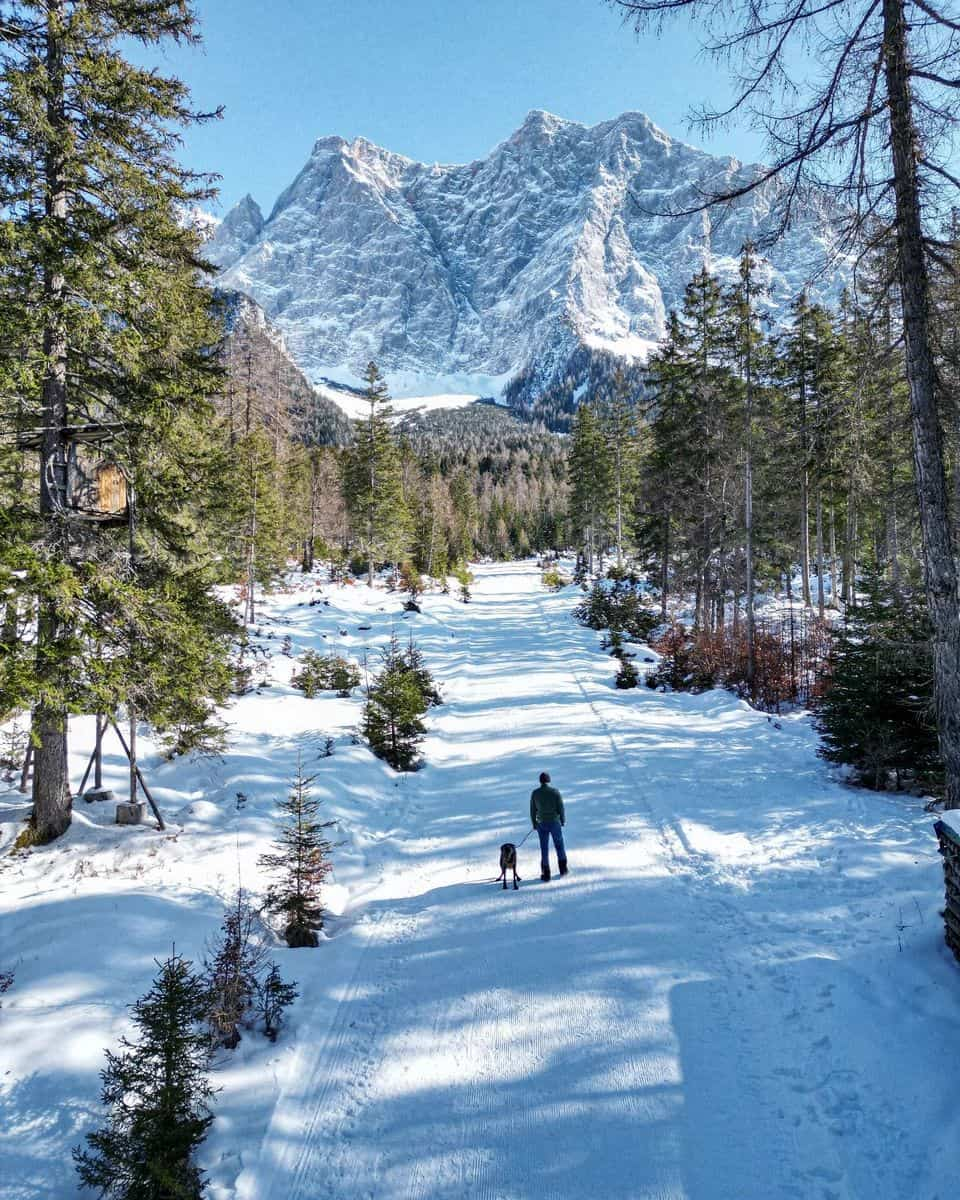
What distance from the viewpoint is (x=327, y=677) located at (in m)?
17.9

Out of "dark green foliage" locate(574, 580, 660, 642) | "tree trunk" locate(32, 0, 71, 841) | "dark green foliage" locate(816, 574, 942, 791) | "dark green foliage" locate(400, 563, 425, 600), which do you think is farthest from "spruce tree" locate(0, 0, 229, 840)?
"dark green foliage" locate(400, 563, 425, 600)

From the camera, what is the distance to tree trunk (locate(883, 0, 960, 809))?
5.95 m

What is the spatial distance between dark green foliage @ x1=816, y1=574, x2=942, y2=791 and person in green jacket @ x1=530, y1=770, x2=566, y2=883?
580 cm

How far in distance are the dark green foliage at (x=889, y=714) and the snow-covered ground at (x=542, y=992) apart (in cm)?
71

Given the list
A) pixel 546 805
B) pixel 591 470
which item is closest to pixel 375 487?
pixel 591 470

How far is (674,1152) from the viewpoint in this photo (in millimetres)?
4020

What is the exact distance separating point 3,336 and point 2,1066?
7472mm

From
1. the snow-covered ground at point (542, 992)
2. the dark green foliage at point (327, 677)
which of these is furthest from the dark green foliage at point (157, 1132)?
the dark green foliage at point (327, 677)

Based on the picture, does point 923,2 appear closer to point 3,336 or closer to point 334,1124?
point 3,336

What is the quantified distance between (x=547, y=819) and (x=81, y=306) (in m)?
8.90

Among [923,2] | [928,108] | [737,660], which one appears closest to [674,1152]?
[928,108]

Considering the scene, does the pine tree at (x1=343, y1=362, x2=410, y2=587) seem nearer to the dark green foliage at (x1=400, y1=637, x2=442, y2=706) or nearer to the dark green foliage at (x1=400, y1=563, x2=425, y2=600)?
the dark green foliage at (x1=400, y1=563, x2=425, y2=600)

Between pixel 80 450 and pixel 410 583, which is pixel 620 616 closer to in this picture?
pixel 410 583

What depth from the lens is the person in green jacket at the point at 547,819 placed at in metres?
7.59
